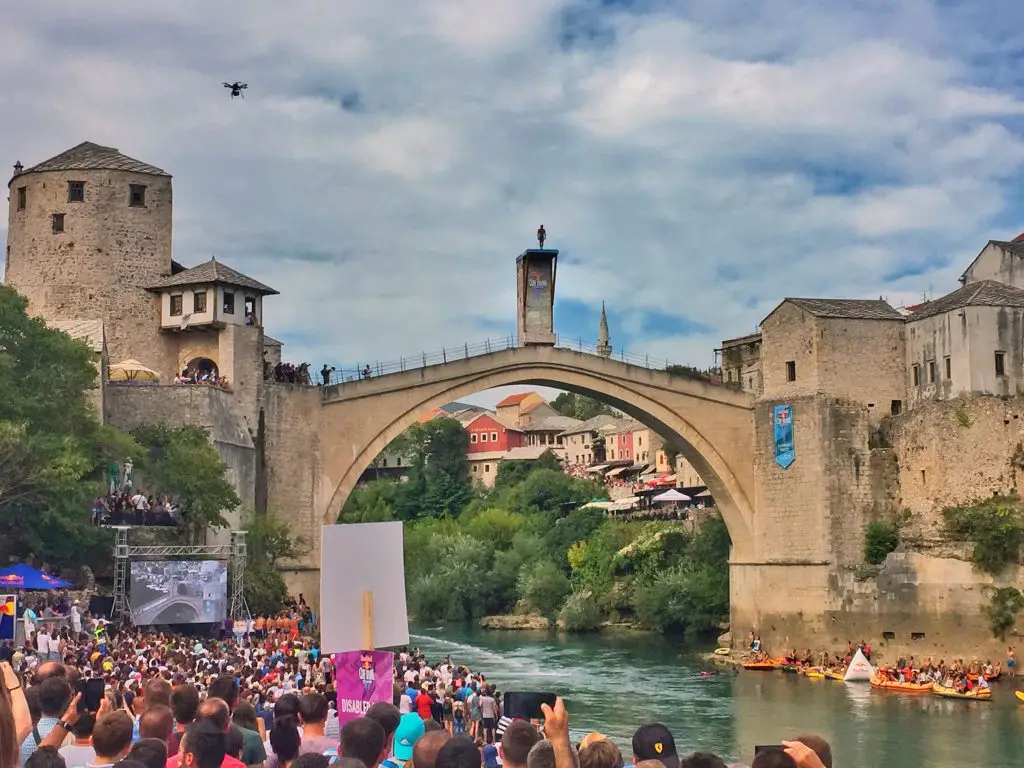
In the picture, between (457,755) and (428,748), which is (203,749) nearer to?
(428,748)

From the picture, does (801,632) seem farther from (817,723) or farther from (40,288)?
(40,288)

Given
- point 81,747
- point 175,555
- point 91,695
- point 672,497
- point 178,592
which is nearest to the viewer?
point 81,747

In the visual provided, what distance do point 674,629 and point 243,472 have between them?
2089 cm

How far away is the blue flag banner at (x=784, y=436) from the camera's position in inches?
1743

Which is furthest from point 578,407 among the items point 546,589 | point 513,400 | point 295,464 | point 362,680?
point 362,680

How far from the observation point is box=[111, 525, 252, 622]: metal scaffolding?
30.0m

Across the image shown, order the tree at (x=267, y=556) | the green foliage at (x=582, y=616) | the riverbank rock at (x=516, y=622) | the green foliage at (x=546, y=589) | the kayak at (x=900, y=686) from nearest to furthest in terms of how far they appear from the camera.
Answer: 1. the tree at (x=267, y=556)
2. the kayak at (x=900, y=686)
3. the green foliage at (x=582, y=616)
4. the riverbank rock at (x=516, y=622)
5. the green foliage at (x=546, y=589)

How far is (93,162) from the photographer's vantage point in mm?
41906

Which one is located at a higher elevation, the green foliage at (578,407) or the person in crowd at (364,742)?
the green foliage at (578,407)

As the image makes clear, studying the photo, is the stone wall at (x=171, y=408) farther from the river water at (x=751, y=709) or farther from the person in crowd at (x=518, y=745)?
the person in crowd at (x=518, y=745)

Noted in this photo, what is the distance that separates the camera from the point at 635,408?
4581 centimetres

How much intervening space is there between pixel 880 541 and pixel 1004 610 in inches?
194

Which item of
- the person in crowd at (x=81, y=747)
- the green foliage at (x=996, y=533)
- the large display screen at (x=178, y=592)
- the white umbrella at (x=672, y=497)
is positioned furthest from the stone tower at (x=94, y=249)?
the person in crowd at (x=81, y=747)

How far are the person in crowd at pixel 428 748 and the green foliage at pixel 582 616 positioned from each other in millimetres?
51018
